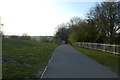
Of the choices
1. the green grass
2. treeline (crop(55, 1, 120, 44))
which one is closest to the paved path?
the green grass

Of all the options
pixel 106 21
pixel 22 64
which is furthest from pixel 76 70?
pixel 106 21

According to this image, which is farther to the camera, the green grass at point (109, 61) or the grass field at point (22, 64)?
the green grass at point (109, 61)

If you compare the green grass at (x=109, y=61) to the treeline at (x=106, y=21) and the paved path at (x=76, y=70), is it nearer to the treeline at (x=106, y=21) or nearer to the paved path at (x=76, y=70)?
the paved path at (x=76, y=70)

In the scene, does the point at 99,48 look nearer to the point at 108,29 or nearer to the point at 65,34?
the point at 108,29

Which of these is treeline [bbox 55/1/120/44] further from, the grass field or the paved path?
the paved path

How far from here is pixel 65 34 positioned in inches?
4771

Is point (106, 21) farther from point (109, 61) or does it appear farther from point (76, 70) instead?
point (76, 70)

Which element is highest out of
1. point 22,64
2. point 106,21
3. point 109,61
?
point 106,21

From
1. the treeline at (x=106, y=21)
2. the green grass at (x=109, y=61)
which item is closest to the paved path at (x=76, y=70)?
the green grass at (x=109, y=61)

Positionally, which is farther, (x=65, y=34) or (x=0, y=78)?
(x=65, y=34)

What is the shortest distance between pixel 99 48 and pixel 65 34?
7866cm

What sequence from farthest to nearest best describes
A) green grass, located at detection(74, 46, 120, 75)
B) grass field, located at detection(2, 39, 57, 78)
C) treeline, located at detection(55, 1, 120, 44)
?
1. treeline, located at detection(55, 1, 120, 44)
2. green grass, located at detection(74, 46, 120, 75)
3. grass field, located at detection(2, 39, 57, 78)

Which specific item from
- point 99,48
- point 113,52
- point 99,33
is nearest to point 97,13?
point 99,33

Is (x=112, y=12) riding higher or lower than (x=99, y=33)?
higher
